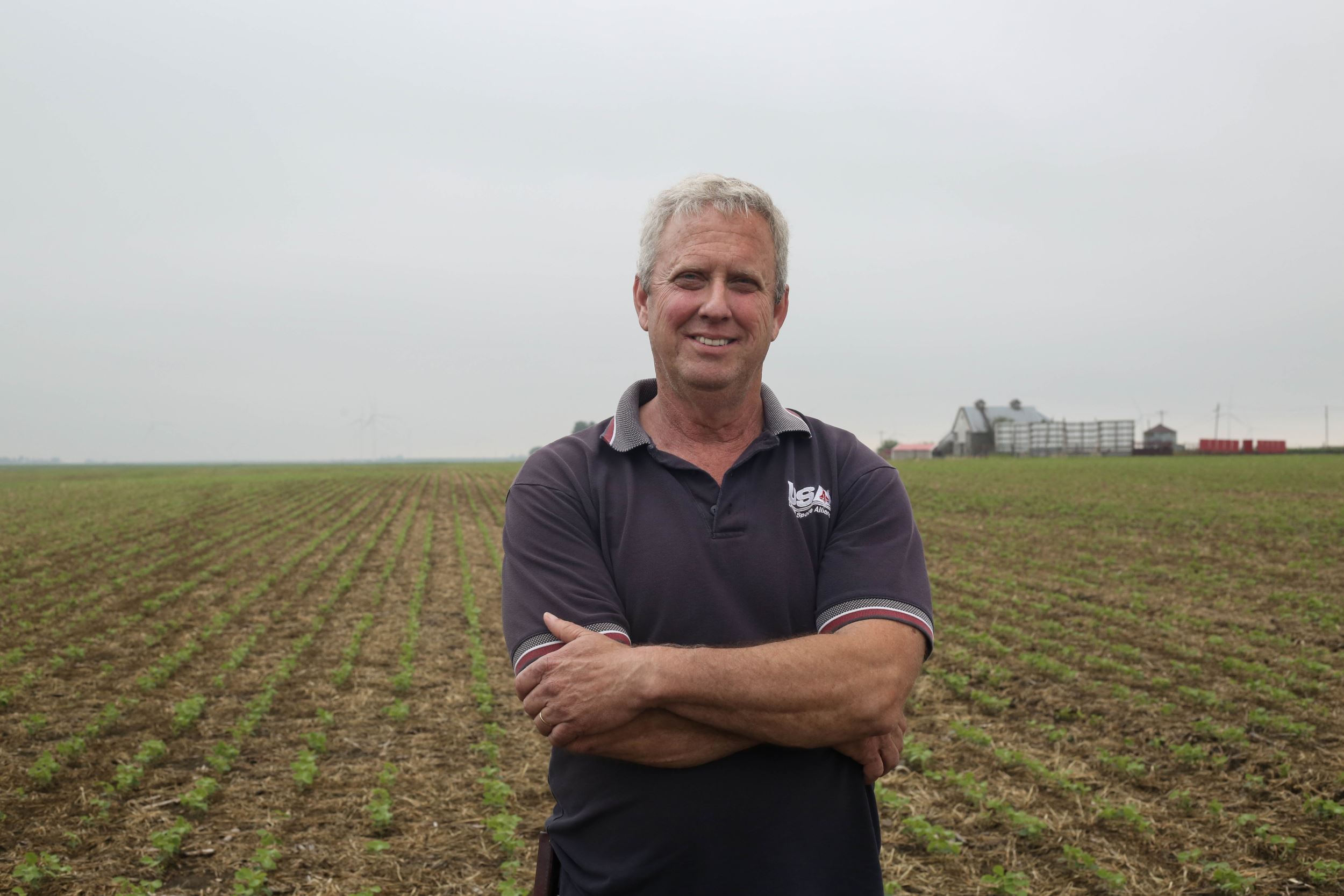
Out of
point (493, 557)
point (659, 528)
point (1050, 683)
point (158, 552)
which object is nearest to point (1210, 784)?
point (1050, 683)

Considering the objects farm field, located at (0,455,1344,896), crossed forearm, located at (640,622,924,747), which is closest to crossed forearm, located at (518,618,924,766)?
crossed forearm, located at (640,622,924,747)

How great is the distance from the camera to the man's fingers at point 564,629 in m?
2.05

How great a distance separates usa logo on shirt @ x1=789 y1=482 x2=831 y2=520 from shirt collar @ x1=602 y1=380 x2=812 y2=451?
6.9 inches

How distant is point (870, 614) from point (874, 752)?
33cm

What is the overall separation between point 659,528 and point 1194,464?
5166 cm

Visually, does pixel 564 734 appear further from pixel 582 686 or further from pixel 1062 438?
pixel 1062 438

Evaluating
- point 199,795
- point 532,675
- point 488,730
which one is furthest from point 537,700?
point 488,730

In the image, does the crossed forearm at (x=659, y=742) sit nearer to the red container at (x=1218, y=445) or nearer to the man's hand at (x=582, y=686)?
the man's hand at (x=582, y=686)

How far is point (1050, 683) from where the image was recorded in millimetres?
8656

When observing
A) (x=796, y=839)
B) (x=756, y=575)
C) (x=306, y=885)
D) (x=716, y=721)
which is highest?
(x=756, y=575)

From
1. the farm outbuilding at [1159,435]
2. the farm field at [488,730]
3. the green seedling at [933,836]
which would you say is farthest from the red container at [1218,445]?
the green seedling at [933,836]

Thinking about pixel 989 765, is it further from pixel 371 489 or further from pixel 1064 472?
pixel 371 489

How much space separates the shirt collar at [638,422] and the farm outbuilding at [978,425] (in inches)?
3530

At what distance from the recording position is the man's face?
231 centimetres
